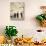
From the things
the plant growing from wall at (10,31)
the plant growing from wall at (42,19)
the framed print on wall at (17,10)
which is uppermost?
the framed print on wall at (17,10)

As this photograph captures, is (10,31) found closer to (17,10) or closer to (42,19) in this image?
(17,10)

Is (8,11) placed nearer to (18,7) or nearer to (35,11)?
(18,7)

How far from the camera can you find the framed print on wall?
3152 mm

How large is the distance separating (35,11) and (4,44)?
2.61 ft

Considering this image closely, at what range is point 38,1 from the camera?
10.4 ft

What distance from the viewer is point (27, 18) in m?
3.17

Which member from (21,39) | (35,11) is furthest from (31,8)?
(21,39)

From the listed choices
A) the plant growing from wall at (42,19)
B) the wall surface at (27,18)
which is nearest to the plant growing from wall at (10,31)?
the wall surface at (27,18)

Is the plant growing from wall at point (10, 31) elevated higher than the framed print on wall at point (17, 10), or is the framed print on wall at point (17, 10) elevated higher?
the framed print on wall at point (17, 10)

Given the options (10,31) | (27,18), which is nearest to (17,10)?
(27,18)

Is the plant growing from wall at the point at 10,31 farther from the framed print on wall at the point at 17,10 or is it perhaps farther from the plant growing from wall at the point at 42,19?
the plant growing from wall at the point at 42,19

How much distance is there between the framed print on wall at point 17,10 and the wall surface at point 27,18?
0.05 m

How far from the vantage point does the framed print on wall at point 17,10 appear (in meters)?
3.15

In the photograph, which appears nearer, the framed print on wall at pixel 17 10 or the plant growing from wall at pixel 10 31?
the plant growing from wall at pixel 10 31
